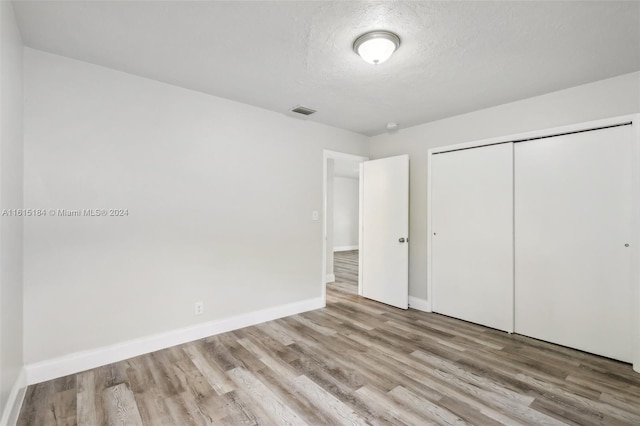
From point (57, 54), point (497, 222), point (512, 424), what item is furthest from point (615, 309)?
point (57, 54)

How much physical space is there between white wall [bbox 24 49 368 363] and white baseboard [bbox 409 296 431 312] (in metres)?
1.65

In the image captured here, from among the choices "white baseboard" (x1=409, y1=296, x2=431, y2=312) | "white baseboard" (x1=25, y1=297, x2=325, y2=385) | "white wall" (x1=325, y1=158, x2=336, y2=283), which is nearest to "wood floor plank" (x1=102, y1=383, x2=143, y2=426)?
"white baseboard" (x1=25, y1=297, x2=325, y2=385)

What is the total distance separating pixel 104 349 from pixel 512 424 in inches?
120

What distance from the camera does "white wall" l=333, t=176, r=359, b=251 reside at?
10109 mm

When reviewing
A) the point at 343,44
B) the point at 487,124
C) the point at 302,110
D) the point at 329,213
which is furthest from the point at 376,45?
the point at 329,213

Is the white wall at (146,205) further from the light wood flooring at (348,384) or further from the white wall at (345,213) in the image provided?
the white wall at (345,213)

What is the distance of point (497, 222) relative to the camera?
132 inches

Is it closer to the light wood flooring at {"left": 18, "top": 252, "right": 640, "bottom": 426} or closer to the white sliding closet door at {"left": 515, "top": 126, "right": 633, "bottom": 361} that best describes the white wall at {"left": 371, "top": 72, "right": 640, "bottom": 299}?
the white sliding closet door at {"left": 515, "top": 126, "right": 633, "bottom": 361}

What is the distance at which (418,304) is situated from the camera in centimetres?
406

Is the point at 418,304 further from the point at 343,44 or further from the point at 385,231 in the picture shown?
the point at 343,44

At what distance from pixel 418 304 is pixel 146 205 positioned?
11.4ft

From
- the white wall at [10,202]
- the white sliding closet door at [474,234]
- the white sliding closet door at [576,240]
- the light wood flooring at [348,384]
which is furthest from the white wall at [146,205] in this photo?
the white sliding closet door at [576,240]

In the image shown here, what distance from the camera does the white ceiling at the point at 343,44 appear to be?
1806 mm

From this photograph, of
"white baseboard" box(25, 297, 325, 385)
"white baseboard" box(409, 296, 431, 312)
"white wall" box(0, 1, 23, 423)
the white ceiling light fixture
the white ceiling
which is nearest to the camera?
"white wall" box(0, 1, 23, 423)
